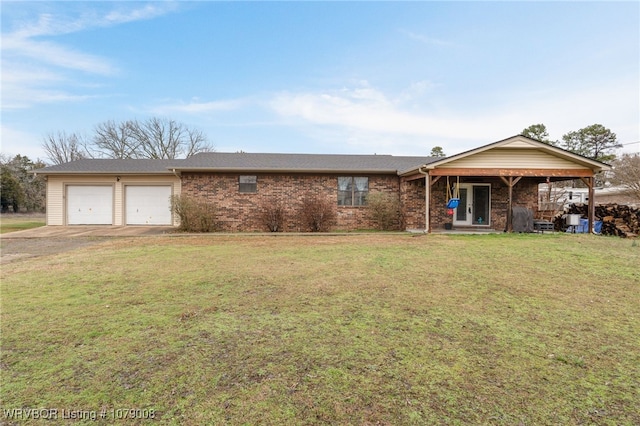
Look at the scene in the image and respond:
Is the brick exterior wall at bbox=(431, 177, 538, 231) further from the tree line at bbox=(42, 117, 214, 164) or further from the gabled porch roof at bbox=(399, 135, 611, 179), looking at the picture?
the tree line at bbox=(42, 117, 214, 164)

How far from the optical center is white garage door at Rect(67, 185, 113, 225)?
1627 centimetres

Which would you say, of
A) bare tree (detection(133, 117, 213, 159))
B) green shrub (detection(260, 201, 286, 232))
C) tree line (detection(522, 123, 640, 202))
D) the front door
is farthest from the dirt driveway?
tree line (detection(522, 123, 640, 202))

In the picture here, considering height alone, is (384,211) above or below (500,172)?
below

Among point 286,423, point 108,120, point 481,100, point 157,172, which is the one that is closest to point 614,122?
point 481,100

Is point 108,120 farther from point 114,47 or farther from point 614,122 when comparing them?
point 614,122

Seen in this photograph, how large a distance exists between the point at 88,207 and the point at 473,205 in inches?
747

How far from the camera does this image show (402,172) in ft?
47.7

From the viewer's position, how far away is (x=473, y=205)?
51.6 ft

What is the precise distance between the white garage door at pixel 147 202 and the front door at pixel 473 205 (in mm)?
14307

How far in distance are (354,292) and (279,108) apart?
19.4 metres

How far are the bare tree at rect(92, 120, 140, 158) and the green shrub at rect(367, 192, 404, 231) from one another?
30.2 m

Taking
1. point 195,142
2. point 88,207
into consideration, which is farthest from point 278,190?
point 195,142

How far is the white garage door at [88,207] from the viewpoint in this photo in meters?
16.3

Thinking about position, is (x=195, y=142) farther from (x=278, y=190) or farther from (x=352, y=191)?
(x=352, y=191)
